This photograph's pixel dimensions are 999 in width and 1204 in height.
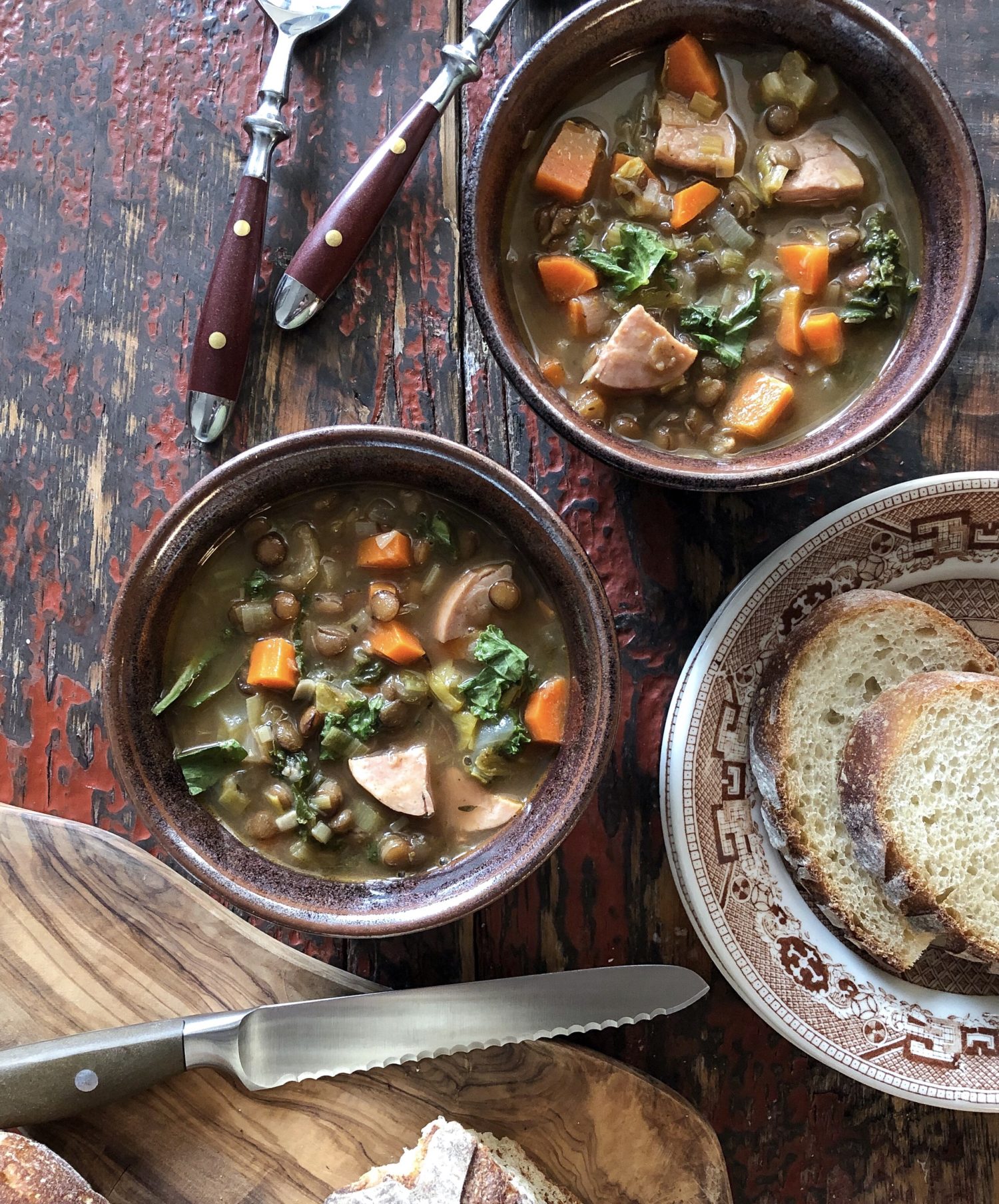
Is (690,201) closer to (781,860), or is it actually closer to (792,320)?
(792,320)

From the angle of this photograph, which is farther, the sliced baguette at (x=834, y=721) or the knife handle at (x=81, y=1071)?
the sliced baguette at (x=834, y=721)

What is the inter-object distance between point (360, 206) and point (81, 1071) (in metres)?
2.17

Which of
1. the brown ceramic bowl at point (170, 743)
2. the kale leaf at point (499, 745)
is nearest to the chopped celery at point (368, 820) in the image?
the brown ceramic bowl at point (170, 743)

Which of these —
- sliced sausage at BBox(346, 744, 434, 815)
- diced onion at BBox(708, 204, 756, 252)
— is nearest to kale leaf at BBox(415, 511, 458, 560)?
sliced sausage at BBox(346, 744, 434, 815)

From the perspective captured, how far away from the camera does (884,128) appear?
2.64 metres

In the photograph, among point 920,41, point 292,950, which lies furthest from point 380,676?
point 920,41

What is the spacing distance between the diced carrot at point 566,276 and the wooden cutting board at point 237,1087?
1.72m

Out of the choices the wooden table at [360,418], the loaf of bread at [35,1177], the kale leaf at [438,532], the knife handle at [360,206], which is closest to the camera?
the loaf of bread at [35,1177]

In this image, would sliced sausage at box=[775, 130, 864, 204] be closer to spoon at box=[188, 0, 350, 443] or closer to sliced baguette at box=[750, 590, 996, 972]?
sliced baguette at box=[750, 590, 996, 972]

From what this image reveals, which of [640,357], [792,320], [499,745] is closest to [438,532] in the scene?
[499,745]

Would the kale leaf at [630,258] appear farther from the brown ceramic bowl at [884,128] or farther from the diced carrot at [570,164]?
the brown ceramic bowl at [884,128]

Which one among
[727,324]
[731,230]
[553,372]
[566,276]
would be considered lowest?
[553,372]

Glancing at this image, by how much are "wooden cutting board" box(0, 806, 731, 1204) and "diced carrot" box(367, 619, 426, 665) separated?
78cm

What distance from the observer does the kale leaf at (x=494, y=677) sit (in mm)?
2506
